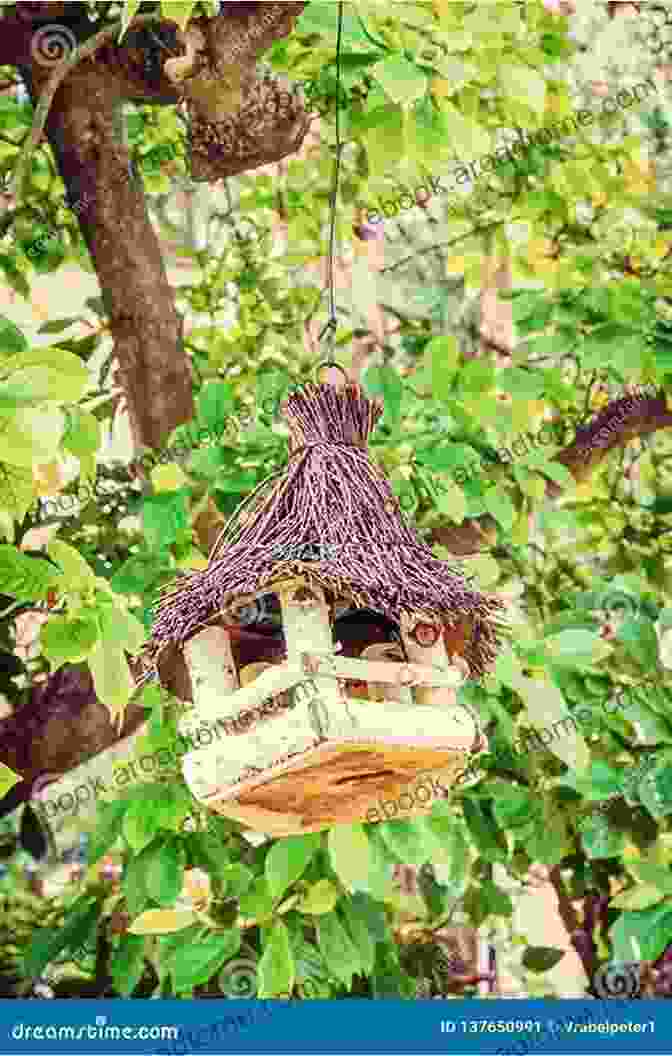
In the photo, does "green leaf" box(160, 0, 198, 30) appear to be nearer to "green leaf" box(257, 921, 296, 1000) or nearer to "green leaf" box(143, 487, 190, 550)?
"green leaf" box(143, 487, 190, 550)

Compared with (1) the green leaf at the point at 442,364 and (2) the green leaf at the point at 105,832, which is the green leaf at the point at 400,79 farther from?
(2) the green leaf at the point at 105,832

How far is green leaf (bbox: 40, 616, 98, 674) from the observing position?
6.13ft

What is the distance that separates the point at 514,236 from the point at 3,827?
1.93m

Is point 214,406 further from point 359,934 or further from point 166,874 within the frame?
point 359,934

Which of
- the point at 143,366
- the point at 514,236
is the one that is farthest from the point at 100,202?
the point at 514,236

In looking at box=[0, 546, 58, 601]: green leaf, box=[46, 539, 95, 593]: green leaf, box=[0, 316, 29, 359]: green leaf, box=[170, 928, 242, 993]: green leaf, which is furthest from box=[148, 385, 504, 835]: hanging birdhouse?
box=[170, 928, 242, 993]: green leaf

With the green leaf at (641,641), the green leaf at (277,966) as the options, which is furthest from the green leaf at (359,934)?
the green leaf at (641,641)

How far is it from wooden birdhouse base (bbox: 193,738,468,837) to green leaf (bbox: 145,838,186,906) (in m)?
0.53

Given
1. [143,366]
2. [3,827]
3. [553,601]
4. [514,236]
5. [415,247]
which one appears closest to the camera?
[143,366]

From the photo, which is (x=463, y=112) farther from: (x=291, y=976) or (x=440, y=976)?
(x=440, y=976)

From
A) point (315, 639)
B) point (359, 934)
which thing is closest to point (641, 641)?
point (359, 934)

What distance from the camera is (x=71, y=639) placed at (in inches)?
73.9

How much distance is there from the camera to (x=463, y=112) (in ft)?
9.12

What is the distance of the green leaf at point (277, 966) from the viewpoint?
2.54 m
